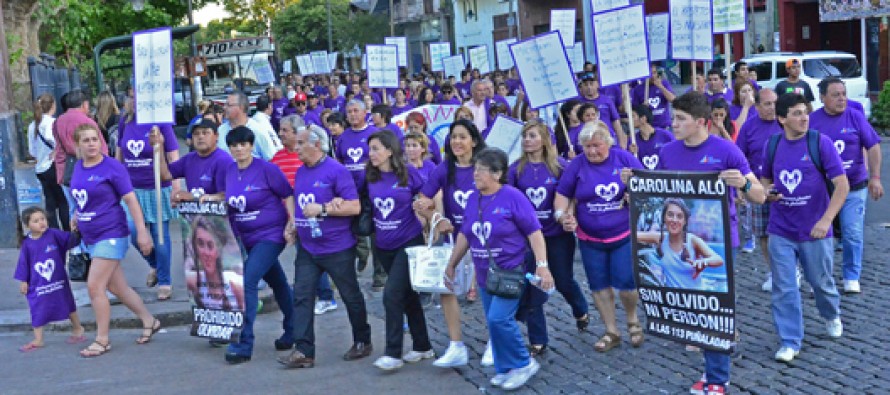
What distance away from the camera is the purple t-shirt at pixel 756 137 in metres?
9.14

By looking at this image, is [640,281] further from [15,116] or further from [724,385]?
[15,116]

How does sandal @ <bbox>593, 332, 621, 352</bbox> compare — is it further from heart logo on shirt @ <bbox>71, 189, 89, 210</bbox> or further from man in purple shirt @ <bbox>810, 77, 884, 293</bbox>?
heart logo on shirt @ <bbox>71, 189, 89, 210</bbox>

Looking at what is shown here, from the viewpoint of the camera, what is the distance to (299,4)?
→ 76938 mm

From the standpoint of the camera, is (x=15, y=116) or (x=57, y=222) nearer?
(x=57, y=222)

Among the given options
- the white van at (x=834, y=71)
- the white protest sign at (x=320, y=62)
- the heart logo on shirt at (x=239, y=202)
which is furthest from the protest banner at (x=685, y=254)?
the white protest sign at (x=320, y=62)

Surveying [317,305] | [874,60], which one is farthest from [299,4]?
[317,305]

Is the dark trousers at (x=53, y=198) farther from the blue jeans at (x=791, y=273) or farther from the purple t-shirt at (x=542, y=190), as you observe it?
the blue jeans at (x=791, y=273)

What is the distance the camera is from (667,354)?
7.19 meters

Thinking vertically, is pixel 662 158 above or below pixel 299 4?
below

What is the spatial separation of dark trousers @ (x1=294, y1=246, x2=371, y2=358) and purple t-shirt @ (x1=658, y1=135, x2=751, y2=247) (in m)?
2.19

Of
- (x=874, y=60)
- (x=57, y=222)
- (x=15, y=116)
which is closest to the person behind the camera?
(x=57, y=222)

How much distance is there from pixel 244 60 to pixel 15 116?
82.2 feet

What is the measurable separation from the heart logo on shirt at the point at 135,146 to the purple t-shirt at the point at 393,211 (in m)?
3.25

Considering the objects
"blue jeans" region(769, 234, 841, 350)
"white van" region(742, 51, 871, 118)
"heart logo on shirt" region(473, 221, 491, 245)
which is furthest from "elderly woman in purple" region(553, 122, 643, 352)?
"white van" region(742, 51, 871, 118)
